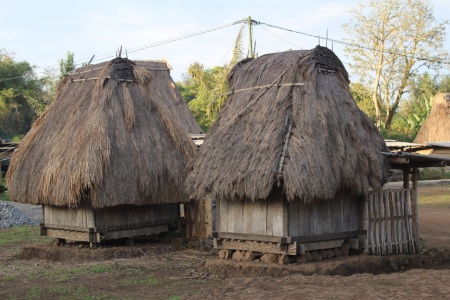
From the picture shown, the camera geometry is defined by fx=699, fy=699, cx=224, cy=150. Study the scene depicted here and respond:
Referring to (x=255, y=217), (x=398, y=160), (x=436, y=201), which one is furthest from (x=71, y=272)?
(x=436, y=201)

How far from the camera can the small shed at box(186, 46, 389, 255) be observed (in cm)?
1185

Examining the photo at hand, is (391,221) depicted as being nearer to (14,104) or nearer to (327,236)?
(327,236)

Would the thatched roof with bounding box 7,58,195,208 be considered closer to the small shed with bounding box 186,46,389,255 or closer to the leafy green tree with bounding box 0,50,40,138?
the small shed with bounding box 186,46,389,255

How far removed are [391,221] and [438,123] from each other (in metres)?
24.4

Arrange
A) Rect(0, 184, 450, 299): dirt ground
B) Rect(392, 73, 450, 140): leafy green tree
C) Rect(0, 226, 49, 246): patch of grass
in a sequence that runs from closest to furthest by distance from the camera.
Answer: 1. Rect(0, 184, 450, 299): dirt ground
2. Rect(0, 226, 49, 246): patch of grass
3. Rect(392, 73, 450, 140): leafy green tree

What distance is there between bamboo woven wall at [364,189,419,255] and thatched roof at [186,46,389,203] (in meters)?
0.62

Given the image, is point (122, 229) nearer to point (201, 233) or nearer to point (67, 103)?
point (201, 233)

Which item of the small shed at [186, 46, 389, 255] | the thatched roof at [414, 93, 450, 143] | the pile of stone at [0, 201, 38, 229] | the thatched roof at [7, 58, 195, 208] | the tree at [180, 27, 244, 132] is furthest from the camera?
the thatched roof at [414, 93, 450, 143]

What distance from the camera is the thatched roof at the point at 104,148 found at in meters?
14.8

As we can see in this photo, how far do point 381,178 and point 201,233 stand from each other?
16.5ft

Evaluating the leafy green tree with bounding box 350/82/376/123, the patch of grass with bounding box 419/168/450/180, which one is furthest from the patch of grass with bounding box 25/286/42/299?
the leafy green tree with bounding box 350/82/376/123

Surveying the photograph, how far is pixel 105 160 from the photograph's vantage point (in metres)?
14.8

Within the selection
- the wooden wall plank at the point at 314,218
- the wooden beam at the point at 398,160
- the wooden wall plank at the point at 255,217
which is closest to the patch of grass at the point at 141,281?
the wooden wall plank at the point at 255,217

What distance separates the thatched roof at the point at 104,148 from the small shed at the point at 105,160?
0.02m
